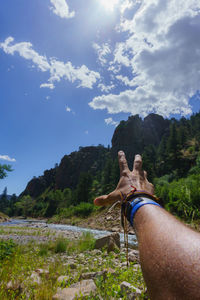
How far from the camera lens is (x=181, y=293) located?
0.45 m

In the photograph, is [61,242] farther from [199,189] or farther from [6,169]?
[199,189]

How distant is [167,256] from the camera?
0.56 meters

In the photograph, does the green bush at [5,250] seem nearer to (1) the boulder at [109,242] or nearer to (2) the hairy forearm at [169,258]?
(1) the boulder at [109,242]

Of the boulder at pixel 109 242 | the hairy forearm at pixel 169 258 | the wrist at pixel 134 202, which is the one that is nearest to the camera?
the hairy forearm at pixel 169 258

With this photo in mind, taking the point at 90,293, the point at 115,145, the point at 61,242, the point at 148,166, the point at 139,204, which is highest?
the point at 115,145

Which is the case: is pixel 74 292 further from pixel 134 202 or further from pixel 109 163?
pixel 109 163

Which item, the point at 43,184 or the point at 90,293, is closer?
the point at 90,293

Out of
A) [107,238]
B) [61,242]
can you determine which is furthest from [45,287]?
[61,242]

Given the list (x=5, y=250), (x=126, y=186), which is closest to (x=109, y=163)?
(x=5, y=250)

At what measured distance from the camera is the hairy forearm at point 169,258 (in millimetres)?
469

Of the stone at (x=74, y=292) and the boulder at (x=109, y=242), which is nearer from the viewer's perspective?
the stone at (x=74, y=292)

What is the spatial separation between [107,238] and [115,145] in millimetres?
92089

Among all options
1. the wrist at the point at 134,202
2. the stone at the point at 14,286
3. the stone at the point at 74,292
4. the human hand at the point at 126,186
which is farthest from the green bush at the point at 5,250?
the wrist at the point at 134,202

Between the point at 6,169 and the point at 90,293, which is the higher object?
the point at 6,169
